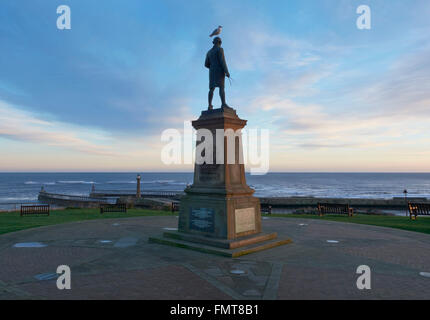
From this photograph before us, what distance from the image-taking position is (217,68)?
9.98 meters

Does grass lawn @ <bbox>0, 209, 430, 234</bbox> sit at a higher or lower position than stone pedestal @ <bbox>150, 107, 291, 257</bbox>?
lower

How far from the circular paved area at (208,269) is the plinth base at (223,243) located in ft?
0.81

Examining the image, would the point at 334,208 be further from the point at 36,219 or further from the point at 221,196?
the point at 36,219

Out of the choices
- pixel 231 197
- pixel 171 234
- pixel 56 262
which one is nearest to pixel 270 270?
pixel 231 197

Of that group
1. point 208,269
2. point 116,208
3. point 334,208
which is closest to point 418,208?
point 334,208

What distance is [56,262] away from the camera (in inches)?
281

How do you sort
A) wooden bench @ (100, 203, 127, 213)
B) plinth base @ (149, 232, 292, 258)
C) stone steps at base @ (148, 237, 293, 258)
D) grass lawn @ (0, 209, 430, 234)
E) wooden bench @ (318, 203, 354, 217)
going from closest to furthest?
1. stone steps at base @ (148, 237, 293, 258)
2. plinth base @ (149, 232, 292, 258)
3. grass lawn @ (0, 209, 430, 234)
4. wooden bench @ (318, 203, 354, 217)
5. wooden bench @ (100, 203, 127, 213)

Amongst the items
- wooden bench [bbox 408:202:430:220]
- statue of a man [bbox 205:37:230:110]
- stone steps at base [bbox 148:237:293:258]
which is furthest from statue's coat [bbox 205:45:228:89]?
wooden bench [bbox 408:202:430:220]

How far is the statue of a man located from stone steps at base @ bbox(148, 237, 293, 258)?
15.7ft

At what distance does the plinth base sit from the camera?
7962mm

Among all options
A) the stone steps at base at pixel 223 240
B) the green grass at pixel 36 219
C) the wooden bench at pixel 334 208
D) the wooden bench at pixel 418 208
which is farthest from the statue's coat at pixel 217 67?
the wooden bench at pixel 418 208

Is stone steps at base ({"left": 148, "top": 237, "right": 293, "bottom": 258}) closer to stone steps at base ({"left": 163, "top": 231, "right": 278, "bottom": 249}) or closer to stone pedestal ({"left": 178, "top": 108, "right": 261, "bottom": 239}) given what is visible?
stone steps at base ({"left": 163, "top": 231, "right": 278, "bottom": 249})

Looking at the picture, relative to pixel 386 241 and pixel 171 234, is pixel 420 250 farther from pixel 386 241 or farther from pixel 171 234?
pixel 171 234
